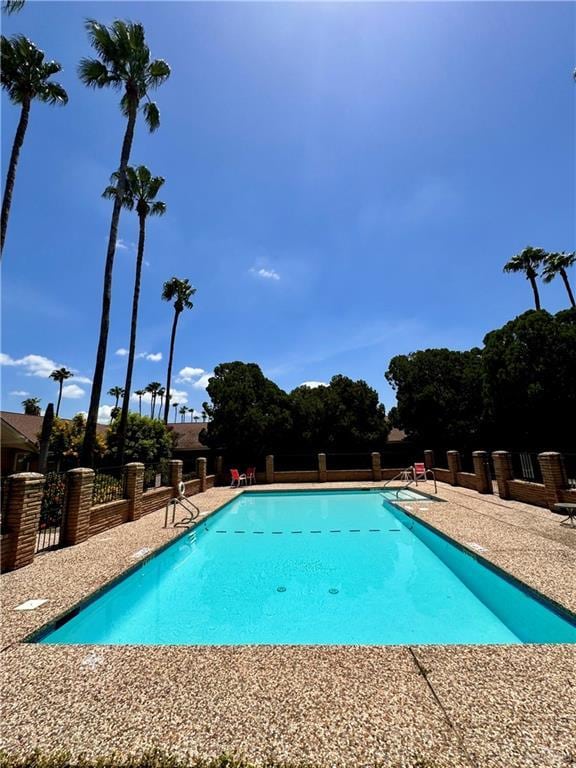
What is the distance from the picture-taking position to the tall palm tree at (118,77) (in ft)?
40.9

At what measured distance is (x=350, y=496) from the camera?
16656 millimetres

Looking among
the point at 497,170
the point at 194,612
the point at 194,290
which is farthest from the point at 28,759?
the point at 194,290

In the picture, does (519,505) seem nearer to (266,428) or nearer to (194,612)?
(194,612)

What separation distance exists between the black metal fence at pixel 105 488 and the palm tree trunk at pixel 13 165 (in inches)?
310

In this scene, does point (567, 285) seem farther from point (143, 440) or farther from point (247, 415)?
point (143, 440)

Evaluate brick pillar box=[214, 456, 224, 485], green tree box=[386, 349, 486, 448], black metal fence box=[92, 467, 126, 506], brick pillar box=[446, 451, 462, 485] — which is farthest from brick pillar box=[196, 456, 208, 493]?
green tree box=[386, 349, 486, 448]

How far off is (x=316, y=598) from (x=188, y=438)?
30279 millimetres

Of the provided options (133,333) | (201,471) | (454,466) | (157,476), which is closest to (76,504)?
(157,476)

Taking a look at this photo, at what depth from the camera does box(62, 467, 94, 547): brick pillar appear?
25.0 ft

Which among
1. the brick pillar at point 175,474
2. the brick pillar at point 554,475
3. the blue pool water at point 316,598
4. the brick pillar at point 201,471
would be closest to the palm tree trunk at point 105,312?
the brick pillar at point 175,474

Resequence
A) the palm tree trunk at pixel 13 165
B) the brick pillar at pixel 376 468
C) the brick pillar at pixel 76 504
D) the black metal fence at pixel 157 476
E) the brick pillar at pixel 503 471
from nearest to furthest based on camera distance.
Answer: the brick pillar at pixel 76 504 → the palm tree trunk at pixel 13 165 → the brick pillar at pixel 503 471 → the black metal fence at pixel 157 476 → the brick pillar at pixel 376 468

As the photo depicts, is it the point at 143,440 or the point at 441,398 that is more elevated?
the point at 441,398

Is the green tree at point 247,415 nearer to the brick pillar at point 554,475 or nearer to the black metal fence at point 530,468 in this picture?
the black metal fence at point 530,468

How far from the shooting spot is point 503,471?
12.0 m
